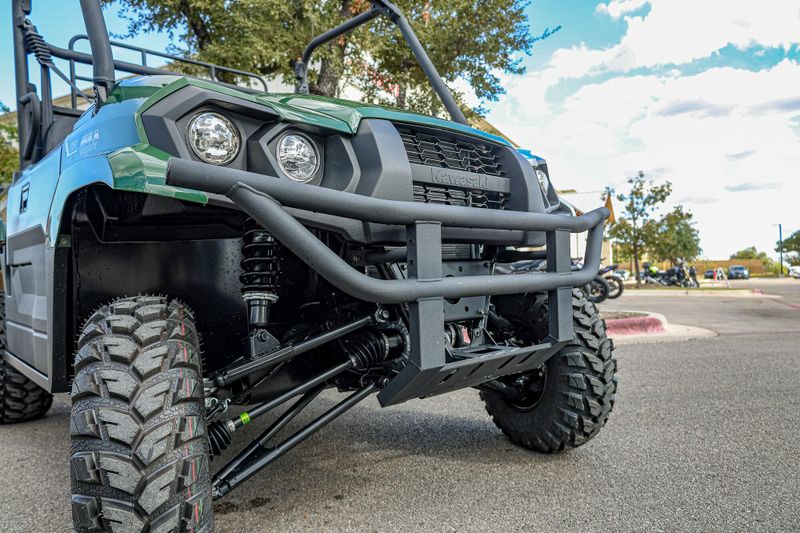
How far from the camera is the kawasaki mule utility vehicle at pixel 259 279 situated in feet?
5.68

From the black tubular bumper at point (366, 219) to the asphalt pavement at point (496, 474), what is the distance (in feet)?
3.10

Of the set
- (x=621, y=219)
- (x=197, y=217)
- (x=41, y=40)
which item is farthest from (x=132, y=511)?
(x=621, y=219)

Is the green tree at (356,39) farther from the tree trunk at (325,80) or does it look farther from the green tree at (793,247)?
the green tree at (793,247)

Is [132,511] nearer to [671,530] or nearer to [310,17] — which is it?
[671,530]

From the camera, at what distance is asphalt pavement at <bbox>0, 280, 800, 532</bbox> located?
2.34 metres

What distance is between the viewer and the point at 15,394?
3945mm

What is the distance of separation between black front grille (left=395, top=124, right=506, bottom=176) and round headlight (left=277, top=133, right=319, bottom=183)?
371 mm

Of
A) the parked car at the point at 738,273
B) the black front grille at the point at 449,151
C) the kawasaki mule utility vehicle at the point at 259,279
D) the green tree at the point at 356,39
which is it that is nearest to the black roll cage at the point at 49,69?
the kawasaki mule utility vehicle at the point at 259,279

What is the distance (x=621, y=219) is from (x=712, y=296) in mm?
12687

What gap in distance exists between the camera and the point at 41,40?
11.4ft

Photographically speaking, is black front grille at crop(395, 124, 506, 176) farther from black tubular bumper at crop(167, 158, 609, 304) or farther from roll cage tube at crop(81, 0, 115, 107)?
roll cage tube at crop(81, 0, 115, 107)

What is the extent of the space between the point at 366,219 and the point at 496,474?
1.60m

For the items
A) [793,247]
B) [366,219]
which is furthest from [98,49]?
[793,247]

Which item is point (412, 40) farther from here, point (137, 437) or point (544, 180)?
point (137, 437)
